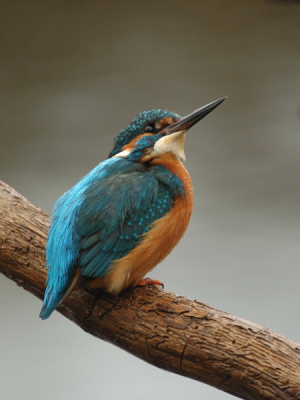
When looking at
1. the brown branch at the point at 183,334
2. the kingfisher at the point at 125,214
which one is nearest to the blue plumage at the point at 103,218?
the kingfisher at the point at 125,214

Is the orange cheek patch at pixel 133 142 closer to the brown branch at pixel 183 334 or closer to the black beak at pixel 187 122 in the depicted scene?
the black beak at pixel 187 122

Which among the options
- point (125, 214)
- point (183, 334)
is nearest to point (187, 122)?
point (125, 214)

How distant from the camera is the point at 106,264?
3.72 feet

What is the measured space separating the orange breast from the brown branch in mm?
57

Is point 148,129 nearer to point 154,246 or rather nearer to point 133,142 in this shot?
point 133,142

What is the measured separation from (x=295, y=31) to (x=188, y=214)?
1.64 m

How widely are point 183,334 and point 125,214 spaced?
0.90 feet

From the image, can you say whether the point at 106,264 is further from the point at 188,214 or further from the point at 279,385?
the point at 279,385

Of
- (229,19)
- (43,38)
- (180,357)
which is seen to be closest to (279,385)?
(180,357)

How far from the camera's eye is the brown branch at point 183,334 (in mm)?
1056

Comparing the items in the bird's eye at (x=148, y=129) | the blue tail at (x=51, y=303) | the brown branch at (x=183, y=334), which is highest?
the bird's eye at (x=148, y=129)

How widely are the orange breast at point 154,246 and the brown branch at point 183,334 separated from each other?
6 centimetres

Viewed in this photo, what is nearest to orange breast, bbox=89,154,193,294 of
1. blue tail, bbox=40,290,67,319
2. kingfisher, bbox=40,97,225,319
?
kingfisher, bbox=40,97,225,319

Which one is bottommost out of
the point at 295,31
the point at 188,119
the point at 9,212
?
the point at 9,212
